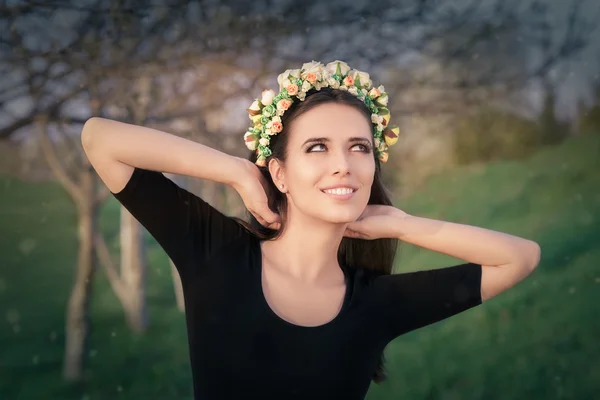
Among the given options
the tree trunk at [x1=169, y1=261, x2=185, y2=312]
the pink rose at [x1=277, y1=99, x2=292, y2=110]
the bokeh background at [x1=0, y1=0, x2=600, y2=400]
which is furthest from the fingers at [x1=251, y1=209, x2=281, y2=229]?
the tree trunk at [x1=169, y1=261, x2=185, y2=312]

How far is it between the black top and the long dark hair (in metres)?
0.11

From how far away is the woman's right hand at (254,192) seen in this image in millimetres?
1318

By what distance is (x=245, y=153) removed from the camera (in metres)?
2.99

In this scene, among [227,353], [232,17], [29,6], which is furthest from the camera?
[232,17]

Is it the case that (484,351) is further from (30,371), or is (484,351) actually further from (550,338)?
(30,371)

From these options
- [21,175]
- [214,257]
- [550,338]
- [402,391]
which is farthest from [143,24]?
[550,338]

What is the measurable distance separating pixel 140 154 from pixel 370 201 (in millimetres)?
564

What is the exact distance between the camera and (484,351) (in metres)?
3.14

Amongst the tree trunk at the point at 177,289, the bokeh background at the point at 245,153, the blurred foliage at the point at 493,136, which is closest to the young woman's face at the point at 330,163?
the bokeh background at the point at 245,153

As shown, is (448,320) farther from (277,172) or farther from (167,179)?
(167,179)

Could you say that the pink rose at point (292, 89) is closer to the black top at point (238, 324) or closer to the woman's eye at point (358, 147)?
the woman's eye at point (358, 147)

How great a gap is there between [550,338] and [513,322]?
199 millimetres

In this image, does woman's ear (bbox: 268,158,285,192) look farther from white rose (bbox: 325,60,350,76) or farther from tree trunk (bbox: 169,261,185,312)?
tree trunk (bbox: 169,261,185,312)

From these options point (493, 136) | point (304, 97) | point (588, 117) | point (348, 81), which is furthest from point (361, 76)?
point (588, 117)
